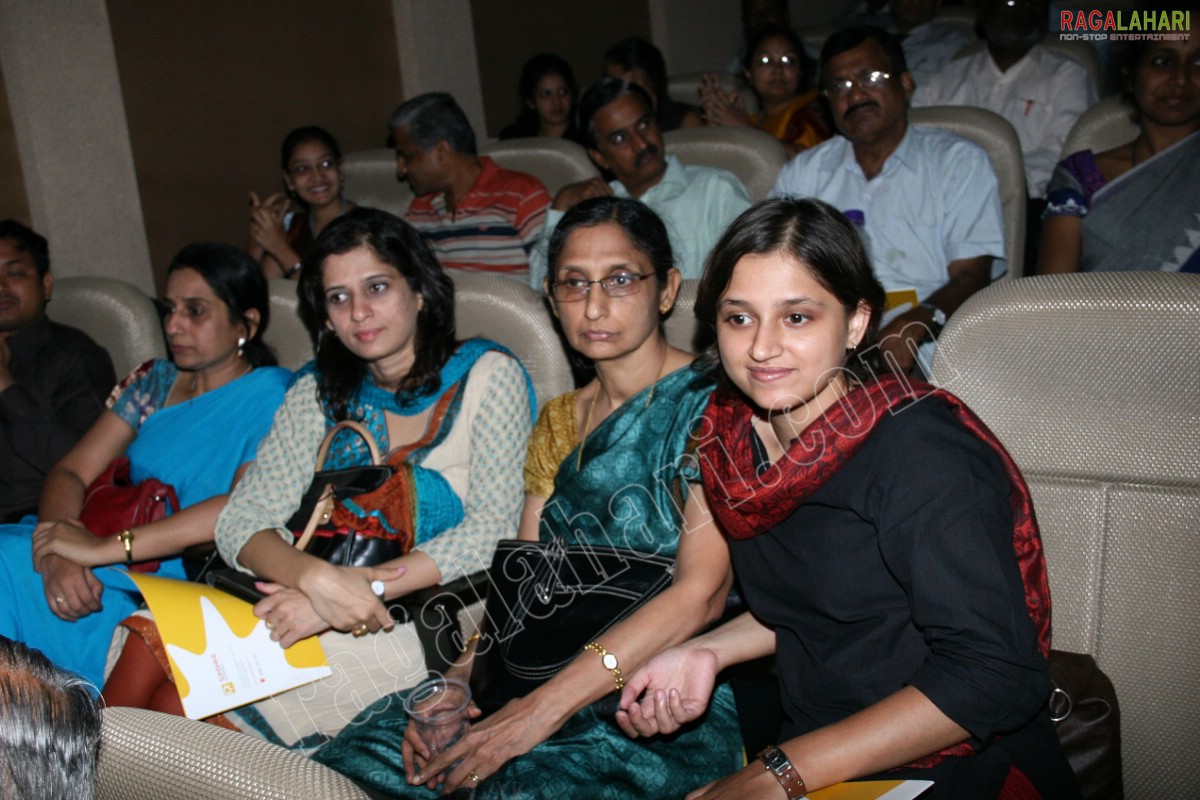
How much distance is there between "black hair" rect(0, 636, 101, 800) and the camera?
682 mm

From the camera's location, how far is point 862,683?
1180 millimetres

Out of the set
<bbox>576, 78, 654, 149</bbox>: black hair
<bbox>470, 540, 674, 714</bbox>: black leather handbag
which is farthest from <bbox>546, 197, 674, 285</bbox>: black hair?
<bbox>576, 78, 654, 149</bbox>: black hair

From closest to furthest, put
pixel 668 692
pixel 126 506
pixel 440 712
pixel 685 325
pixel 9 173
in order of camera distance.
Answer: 1. pixel 668 692
2. pixel 440 712
3. pixel 685 325
4. pixel 126 506
5. pixel 9 173

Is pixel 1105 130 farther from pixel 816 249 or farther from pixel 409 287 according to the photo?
pixel 409 287

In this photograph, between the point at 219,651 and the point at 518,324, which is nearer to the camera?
the point at 219,651

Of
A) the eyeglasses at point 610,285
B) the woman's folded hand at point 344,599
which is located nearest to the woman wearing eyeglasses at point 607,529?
the eyeglasses at point 610,285

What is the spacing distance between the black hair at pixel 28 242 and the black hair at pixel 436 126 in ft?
4.45

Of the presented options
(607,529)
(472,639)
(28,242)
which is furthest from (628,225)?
(28,242)

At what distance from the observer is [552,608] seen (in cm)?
153

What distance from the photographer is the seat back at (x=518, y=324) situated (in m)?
2.03

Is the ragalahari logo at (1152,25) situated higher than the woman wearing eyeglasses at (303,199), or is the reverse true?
the ragalahari logo at (1152,25)

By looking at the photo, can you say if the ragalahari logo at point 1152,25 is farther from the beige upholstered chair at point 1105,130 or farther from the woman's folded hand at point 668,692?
the woman's folded hand at point 668,692

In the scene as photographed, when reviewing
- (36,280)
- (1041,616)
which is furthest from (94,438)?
(1041,616)

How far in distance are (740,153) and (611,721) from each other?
6.90ft
